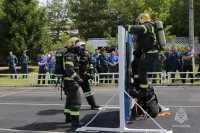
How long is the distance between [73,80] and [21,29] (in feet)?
67.6

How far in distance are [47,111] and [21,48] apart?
710 inches

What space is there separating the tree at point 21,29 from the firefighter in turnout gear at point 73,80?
19.8 meters

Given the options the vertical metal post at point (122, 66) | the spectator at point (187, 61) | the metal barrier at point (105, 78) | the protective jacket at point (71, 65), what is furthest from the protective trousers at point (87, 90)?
the spectator at point (187, 61)

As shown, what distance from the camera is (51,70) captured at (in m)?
17.4

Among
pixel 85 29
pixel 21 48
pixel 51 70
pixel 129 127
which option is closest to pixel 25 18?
pixel 21 48

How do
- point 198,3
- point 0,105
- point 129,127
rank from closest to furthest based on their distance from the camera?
point 129,127
point 0,105
point 198,3

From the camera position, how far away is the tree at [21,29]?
85.3 ft

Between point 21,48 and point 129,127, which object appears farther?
point 21,48

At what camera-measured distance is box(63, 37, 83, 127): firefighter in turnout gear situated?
686 cm

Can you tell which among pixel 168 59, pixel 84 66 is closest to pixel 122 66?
pixel 84 66

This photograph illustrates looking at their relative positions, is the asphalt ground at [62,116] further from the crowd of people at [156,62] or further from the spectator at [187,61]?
the crowd of people at [156,62]

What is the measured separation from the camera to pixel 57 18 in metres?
49.4

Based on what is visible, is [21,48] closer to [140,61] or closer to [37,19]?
[37,19]

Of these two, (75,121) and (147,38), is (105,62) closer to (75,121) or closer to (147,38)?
(147,38)
